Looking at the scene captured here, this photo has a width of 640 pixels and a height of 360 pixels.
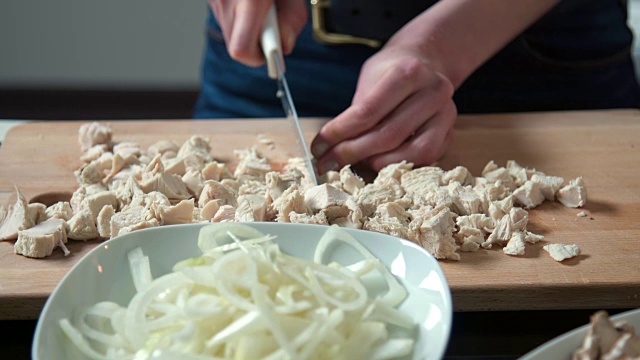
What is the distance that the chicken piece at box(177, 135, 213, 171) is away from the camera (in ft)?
5.70

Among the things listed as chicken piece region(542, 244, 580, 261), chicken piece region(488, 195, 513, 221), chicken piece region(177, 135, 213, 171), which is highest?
chicken piece region(542, 244, 580, 261)

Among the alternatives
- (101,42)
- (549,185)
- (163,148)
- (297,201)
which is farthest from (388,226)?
(101,42)

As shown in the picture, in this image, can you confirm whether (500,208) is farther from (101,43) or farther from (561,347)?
(101,43)

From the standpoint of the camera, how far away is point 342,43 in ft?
7.07

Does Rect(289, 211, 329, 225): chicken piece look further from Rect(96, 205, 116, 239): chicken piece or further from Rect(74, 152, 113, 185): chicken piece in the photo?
Rect(74, 152, 113, 185): chicken piece

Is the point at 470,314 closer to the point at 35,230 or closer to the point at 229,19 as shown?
the point at 35,230

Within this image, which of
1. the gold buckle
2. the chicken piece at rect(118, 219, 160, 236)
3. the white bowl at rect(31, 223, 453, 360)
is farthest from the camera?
the gold buckle

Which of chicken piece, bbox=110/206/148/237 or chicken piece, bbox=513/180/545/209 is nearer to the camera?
chicken piece, bbox=110/206/148/237

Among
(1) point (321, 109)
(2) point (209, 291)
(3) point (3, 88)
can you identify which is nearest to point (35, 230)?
(2) point (209, 291)

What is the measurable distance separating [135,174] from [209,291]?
2.23 ft

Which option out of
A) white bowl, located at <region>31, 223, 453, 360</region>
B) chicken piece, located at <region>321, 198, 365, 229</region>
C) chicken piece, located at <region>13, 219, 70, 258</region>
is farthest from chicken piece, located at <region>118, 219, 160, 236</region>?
chicken piece, located at <region>321, 198, 365, 229</region>

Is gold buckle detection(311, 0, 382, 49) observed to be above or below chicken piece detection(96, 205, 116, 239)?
above

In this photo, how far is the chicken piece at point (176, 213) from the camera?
1.48 meters

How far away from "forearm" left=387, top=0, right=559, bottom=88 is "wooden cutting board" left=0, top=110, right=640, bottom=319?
0.55 ft
